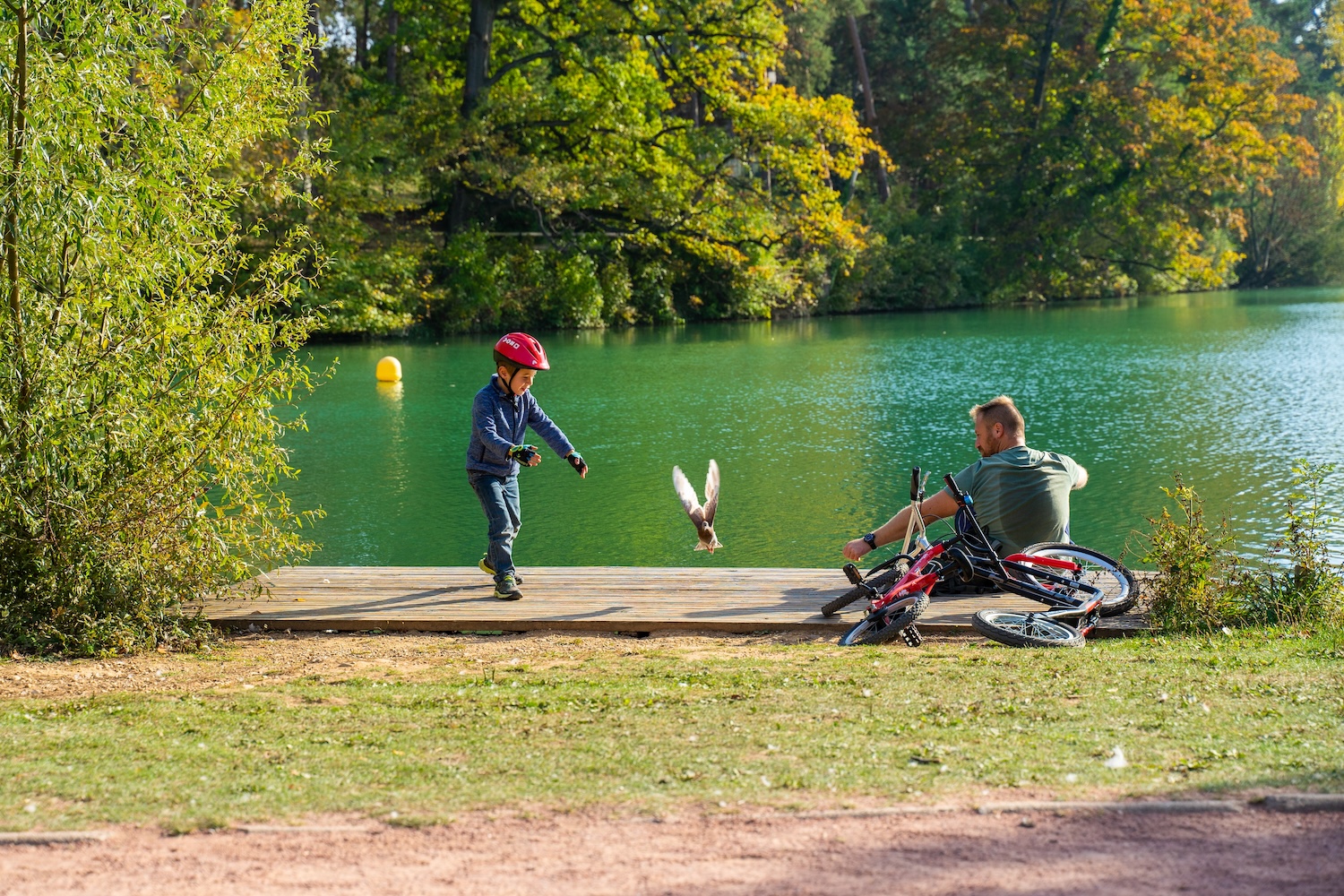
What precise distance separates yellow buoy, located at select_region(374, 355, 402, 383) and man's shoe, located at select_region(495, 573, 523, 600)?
18.1m

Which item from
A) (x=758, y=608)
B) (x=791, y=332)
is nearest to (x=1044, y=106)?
(x=791, y=332)

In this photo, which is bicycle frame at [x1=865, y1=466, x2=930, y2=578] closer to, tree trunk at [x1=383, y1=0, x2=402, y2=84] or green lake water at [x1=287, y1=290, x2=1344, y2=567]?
green lake water at [x1=287, y1=290, x2=1344, y2=567]

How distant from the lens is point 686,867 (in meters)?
3.68

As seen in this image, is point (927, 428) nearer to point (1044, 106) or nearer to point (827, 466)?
point (827, 466)

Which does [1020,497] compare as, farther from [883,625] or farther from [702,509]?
[702,509]

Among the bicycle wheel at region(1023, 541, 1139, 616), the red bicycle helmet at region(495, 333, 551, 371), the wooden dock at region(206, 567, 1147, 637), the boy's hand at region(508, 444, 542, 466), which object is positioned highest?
the red bicycle helmet at region(495, 333, 551, 371)

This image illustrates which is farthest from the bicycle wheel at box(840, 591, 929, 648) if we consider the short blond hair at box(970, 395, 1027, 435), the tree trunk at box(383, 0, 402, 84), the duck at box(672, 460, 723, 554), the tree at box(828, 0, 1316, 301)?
the tree at box(828, 0, 1316, 301)

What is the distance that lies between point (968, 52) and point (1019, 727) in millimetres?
50602

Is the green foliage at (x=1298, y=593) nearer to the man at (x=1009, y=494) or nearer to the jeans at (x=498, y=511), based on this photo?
the man at (x=1009, y=494)

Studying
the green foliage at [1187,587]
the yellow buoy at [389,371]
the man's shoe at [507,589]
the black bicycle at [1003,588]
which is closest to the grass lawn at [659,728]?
the black bicycle at [1003,588]

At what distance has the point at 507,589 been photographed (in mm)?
8156

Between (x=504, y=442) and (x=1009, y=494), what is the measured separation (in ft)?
9.61

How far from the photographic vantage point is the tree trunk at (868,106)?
176 ft

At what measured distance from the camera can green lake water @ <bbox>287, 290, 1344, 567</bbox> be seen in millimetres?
12492
